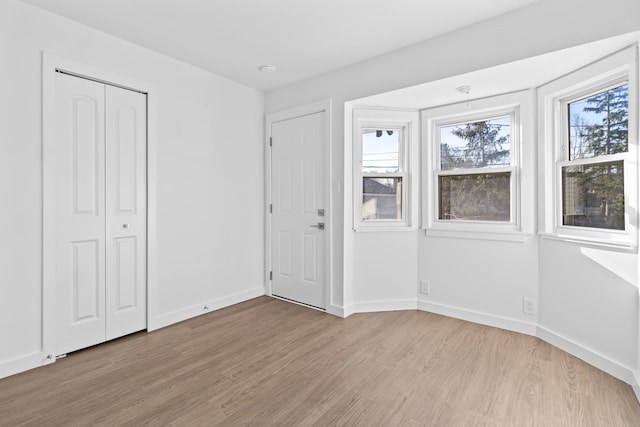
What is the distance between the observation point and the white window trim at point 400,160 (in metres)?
3.50

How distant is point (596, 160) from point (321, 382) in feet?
8.39

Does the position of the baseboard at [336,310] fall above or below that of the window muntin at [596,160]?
below

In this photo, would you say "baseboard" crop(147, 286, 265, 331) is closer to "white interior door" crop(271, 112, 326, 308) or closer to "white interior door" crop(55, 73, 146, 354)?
"white interior door" crop(55, 73, 146, 354)

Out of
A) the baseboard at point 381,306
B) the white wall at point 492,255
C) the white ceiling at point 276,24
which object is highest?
the white ceiling at point 276,24

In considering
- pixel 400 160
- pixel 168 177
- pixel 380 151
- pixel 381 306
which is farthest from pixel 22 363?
pixel 400 160

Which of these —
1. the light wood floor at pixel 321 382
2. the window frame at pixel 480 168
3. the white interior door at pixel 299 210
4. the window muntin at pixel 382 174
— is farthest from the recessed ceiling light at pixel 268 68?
the light wood floor at pixel 321 382

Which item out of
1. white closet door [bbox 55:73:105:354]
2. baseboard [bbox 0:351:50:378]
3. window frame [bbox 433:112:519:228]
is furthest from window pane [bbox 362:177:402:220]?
baseboard [bbox 0:351:50:378]

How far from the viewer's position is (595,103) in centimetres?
249

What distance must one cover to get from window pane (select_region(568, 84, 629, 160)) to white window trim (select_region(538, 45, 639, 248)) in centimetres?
6

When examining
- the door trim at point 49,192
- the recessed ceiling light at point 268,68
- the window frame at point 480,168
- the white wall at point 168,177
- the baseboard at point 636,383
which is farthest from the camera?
the recessed ceiling light at point 268,68

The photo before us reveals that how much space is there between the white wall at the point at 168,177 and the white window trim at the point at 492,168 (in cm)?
202

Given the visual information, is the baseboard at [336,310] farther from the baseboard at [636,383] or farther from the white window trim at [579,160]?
the baseboard at [636,383]

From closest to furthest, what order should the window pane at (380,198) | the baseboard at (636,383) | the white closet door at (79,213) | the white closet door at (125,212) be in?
the baseboard at (636,383) → the white closet door at (79,213) → the white closet door at (125,212) → the window pane at (380,198)

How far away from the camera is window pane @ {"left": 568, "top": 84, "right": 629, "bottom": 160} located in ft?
7.55
